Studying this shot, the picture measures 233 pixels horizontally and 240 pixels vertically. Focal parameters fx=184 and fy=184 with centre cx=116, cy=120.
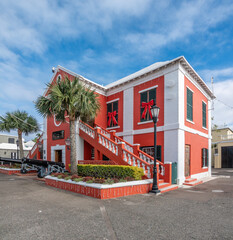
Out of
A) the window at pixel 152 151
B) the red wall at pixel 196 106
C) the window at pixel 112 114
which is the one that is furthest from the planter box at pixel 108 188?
the window at pixel 112 114

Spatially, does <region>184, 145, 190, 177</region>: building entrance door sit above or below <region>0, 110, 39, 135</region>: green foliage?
below

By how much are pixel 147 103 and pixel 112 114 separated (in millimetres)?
3861

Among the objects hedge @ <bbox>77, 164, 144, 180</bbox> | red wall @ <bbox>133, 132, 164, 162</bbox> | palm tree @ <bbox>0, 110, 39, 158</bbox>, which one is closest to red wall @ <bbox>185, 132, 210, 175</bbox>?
red wall @ <bbox>133, 132, 164, 162</bbox>

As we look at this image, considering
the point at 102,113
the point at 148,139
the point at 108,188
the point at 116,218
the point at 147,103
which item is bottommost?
the point at 116,218

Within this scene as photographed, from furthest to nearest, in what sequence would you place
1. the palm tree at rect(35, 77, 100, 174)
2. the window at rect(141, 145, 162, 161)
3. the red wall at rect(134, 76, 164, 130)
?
the red wall at rect(134, 76, 164, 130), the window at rect(141, 145, 162, 161), the palm tree at rect(35, 77, 100, 174)

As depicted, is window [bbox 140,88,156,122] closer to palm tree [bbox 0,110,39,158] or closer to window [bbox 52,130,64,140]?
window [bbox 52,130,64,140]

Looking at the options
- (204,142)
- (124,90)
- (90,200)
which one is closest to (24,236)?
(90,200)

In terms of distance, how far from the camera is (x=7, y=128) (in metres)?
20.1

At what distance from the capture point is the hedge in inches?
357

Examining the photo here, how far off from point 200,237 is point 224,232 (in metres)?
0.74

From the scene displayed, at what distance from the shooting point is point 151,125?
13.2 metres

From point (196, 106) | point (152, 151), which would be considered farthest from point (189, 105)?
point (152, 151)

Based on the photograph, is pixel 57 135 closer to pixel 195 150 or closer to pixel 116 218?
pixel 195 150

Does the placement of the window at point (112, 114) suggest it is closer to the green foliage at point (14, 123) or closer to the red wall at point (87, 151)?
the red wall at point (87, 151)
